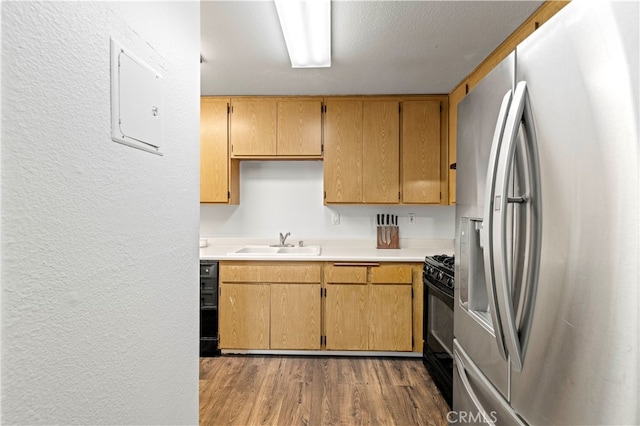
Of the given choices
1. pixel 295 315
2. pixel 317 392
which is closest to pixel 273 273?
pixel 295 315

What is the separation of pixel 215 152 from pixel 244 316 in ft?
5.11

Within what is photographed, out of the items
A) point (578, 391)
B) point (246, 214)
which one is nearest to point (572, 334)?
point (578, 391)

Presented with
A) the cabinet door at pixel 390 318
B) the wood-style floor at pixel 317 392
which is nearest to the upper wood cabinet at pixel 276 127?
the cabinet door at pixel 390 318

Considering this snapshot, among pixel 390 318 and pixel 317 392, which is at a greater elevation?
pixel 390 318

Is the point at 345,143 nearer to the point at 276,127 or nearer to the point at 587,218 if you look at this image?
the point at 276,127

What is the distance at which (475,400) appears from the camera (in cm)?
109

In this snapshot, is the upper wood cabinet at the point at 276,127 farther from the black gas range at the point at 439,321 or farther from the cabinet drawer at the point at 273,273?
the black gas range at the point at 439,321

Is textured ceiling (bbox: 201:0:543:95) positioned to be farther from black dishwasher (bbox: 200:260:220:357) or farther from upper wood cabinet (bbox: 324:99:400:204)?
black dishwasher (bbox: 200:260:220:357)

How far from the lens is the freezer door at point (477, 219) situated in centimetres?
92

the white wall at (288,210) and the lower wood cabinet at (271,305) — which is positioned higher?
the white wall at (288,210)

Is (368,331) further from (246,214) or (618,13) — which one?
(618,13)

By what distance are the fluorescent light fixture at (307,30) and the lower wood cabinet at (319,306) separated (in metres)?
1.61

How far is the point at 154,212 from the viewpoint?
0.71m

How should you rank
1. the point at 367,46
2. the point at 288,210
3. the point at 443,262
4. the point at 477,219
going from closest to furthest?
1. the point at 477,219
2. the point at 367,46
3. the point at 443,262
4. the point at 288,210
